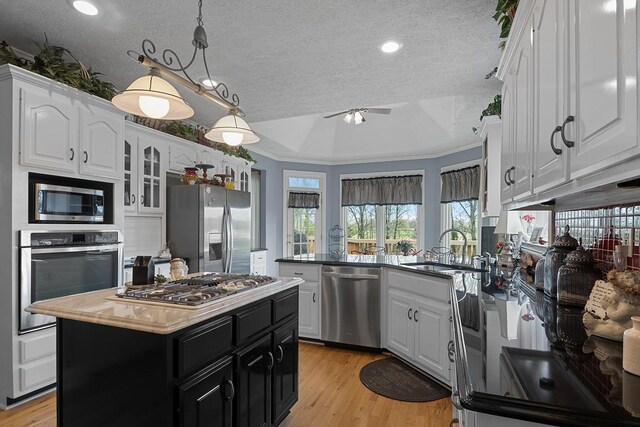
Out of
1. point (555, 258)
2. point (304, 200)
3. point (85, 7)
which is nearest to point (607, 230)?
point (555, 258)

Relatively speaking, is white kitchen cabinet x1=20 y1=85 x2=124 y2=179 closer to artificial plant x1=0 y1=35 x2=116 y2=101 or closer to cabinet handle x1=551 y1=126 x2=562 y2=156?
artificial plant x1=0 y1=35 x2=116 y2=101

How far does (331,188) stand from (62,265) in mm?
4899

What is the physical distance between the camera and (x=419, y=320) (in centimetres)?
294

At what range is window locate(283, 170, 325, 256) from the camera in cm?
667

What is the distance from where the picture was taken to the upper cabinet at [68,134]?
8.02 feet

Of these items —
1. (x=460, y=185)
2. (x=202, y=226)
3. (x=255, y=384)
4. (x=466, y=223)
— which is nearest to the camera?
(x=255, y=384)

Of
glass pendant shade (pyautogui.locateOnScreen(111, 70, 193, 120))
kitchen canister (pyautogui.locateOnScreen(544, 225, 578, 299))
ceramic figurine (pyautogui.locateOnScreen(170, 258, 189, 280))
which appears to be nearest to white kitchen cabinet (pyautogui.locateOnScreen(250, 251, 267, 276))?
ceramic figurine (pyautogui.locateOnScreen(170, 258, 189, 280))

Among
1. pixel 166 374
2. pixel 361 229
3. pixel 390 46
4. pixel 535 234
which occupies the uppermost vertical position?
pixel 390 46

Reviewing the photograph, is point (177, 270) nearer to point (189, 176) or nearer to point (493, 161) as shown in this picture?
point (189, 176)

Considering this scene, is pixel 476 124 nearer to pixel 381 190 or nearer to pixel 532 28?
pixel 381 190

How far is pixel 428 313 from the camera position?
2.83 meters

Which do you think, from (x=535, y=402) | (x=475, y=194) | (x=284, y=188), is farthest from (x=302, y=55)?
(x=284, y=188)

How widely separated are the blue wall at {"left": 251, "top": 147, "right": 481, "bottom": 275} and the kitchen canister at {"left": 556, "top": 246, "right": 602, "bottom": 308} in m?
4.30

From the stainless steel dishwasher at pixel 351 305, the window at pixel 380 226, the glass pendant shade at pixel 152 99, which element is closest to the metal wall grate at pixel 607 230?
the stainless steel dishwasher at pixel 351 305
